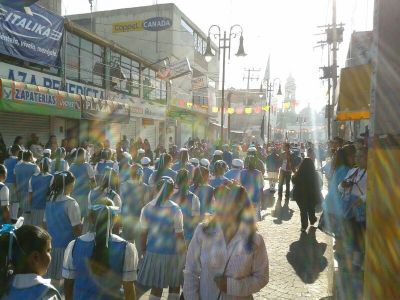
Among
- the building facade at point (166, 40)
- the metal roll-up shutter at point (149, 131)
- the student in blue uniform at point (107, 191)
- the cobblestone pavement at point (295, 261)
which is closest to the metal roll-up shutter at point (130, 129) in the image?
the metal roll-up shutter at point (149, 131)

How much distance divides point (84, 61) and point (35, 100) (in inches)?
305

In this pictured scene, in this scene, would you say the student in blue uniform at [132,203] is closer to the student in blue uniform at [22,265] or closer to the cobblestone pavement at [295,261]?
the cobblestone pavement at [295,261]

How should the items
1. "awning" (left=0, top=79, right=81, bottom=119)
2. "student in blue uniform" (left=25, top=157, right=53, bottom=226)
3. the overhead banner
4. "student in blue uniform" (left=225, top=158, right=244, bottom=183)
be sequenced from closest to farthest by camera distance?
"student in blue uniform" (left=25, top=157, right=53, bottom=226)
"student in blue uniform" (left=225, top=158, right=244, bottom=183)
"awning" (left=0, top=79, right=81, bottom=119)
the overhead banner

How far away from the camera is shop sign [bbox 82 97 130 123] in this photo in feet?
58.4

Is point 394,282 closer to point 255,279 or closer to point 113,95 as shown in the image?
point 255,279

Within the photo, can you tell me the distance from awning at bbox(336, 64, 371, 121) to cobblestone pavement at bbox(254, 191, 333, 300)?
3.10 metres

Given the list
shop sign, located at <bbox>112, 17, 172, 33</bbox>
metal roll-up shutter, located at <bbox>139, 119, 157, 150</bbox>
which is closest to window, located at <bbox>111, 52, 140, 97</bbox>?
metal roll-up shutter, located at <bbox>139, 119, 157, 150</bbox>

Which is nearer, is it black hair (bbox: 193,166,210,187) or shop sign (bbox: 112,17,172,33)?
black hair (bbox: 193,166,210,187)

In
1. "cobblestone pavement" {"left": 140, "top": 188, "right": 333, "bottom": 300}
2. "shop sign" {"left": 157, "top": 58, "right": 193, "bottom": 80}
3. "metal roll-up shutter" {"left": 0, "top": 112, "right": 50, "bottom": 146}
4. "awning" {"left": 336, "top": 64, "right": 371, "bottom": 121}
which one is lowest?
"cobblestone pavement" {"left": 140, "top": 188, "right": 333, "bottom": 300}

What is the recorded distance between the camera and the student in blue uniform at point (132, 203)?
23.1ft

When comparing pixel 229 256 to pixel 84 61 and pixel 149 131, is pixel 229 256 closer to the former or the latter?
pixel 84 61

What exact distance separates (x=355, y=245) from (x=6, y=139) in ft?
47.8

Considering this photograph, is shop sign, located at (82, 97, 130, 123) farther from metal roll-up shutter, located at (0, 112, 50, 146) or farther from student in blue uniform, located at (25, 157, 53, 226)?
student in blue uniform, located at (25, 157, 53, 226)

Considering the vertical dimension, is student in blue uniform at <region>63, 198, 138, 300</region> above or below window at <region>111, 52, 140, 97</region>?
below
